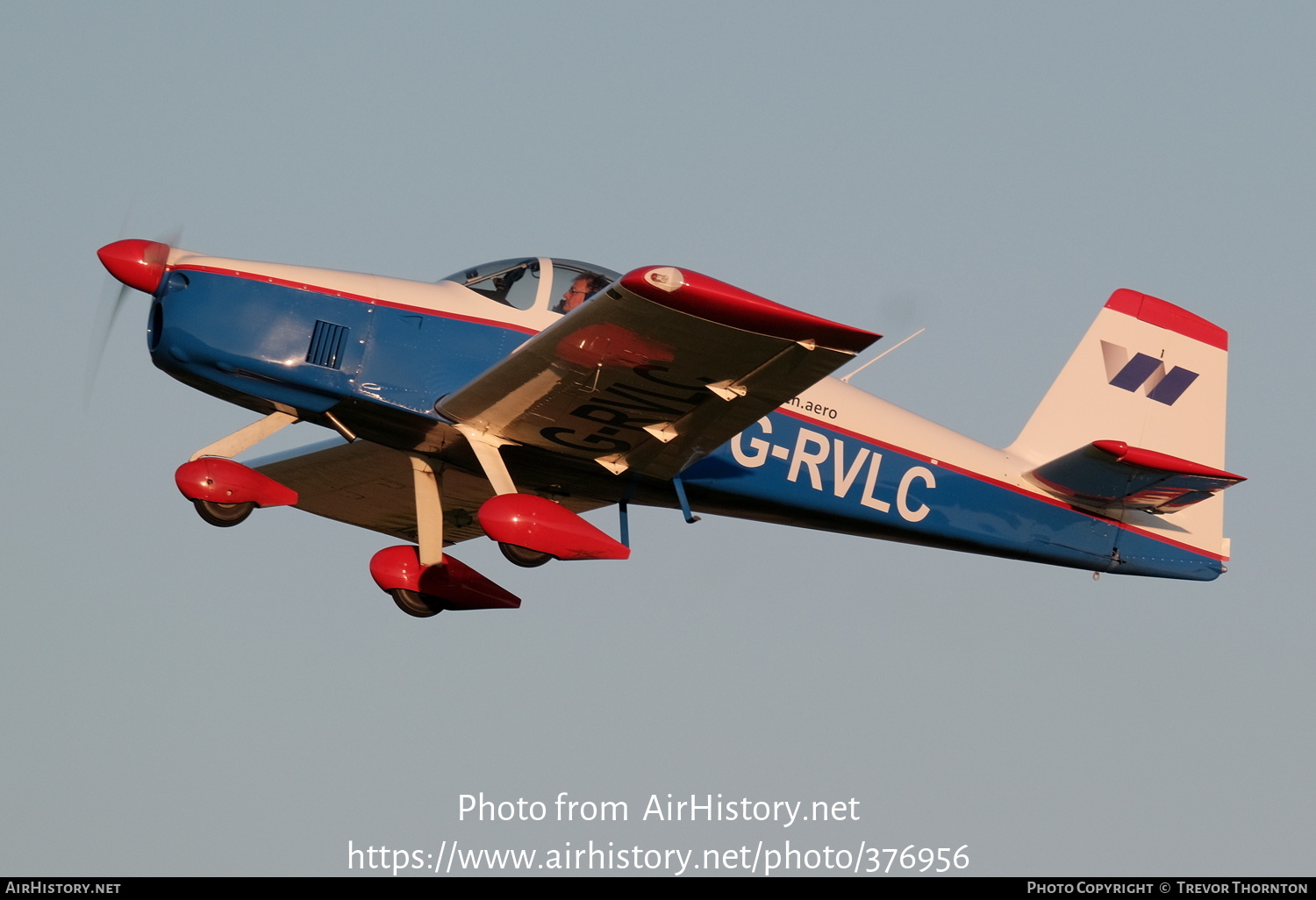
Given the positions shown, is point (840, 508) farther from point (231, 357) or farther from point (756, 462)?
point (231, 357)

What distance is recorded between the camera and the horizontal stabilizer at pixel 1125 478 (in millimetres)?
11445

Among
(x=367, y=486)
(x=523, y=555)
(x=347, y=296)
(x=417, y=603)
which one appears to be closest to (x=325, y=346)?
(x=347, y=296)

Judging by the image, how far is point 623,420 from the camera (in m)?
10.2

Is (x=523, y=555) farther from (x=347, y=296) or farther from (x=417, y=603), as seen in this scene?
(x=347, y=296)

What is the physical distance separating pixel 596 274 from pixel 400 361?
1.40 m

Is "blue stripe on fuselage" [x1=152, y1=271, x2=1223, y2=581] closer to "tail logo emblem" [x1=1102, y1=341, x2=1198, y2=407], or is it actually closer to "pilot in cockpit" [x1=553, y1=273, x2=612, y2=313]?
"pilot in cockpit" [x1=553, y1=273, x2=612, y2=313]

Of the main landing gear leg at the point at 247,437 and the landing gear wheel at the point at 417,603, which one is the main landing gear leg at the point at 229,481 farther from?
the landing gear wheel at the point at 417,603

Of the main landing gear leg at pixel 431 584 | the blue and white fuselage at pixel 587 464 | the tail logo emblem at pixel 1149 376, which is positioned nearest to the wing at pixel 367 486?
the main landing gear leg at pixel 431 584

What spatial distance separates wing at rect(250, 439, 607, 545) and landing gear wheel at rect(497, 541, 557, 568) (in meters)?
1.21

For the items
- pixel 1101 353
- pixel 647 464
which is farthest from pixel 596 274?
pixel 1101 353

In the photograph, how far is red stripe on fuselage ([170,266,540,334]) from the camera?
10039 millimetres

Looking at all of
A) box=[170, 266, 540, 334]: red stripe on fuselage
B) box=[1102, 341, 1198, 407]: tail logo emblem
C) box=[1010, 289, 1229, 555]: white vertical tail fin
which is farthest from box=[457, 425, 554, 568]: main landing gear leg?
box=[1102, 341, 1198, 407]: tail logo emblem

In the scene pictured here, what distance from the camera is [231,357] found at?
996 centimetres
